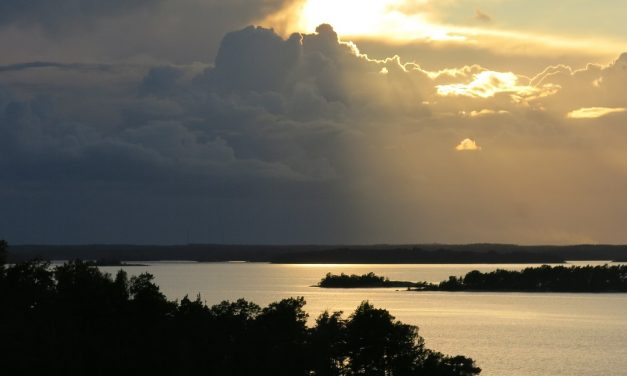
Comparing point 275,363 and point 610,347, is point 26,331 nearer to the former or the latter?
point 275,363

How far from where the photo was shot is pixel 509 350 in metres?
146

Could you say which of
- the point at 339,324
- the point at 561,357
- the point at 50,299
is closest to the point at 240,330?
the point at 339,324

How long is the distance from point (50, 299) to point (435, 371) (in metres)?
32.1

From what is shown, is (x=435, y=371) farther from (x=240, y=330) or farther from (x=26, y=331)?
(x=26, y=331)

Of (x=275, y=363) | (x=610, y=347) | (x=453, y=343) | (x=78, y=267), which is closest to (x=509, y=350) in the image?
(x=453, y=343)

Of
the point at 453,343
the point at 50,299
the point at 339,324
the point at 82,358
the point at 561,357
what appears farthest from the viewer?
the point at 453,343

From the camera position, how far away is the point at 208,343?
66312 millimetres

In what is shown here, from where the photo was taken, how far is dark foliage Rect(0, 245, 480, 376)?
6316cm

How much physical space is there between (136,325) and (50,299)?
1280 centimetres

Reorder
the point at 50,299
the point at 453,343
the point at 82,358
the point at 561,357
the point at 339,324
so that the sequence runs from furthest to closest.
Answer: the point at 453,343 → the point at 561,357 → the point at 50,299 → the point at 339,324 → the point at 82,358

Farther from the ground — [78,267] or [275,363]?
[78,267]

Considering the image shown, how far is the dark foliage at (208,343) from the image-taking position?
63156 mm

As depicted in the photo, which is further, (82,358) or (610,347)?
(610,347)

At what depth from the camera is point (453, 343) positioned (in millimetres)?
148875
